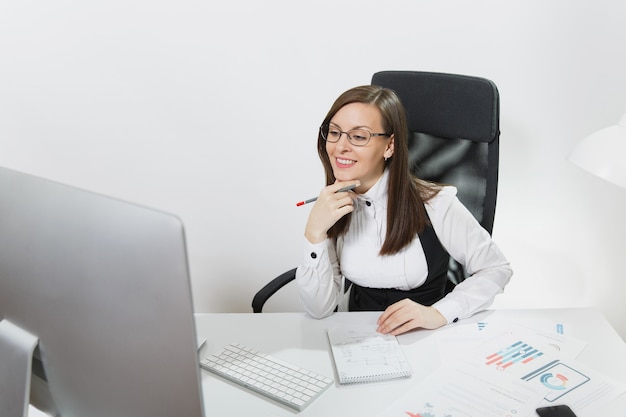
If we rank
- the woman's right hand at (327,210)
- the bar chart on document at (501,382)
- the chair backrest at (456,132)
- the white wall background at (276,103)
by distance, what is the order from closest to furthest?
the bar chart on document at (501,382) < the woman's right hand at (327,210) < the chair backrest at (456,132) < the white wall background at (276,103)

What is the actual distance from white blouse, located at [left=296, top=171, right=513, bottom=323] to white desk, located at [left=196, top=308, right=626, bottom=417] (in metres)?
0.08

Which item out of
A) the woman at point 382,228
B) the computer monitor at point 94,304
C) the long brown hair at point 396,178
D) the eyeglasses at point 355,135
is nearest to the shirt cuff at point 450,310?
the woman at point 382,228

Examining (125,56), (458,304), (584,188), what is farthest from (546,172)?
(125,56)

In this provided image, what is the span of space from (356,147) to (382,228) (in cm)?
25

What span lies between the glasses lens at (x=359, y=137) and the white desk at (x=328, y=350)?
0.44 meters

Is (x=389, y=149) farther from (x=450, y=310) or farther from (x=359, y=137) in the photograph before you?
(x=450, y=310)

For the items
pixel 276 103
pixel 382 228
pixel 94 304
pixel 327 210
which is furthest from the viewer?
pixel 276 103

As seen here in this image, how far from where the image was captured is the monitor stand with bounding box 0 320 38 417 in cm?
79

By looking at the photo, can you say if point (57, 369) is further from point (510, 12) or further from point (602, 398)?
point (510, 12)

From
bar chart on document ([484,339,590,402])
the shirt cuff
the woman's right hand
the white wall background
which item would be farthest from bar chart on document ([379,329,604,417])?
the white wall background

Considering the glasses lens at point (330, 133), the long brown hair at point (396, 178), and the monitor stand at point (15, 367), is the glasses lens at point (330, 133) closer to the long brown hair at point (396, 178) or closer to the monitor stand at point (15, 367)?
the long brown hair at point (396, 178)

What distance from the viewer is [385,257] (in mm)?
1645

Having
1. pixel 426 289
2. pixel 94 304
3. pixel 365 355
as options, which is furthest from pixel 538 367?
pixel 94 304

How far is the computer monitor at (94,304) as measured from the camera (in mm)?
634
